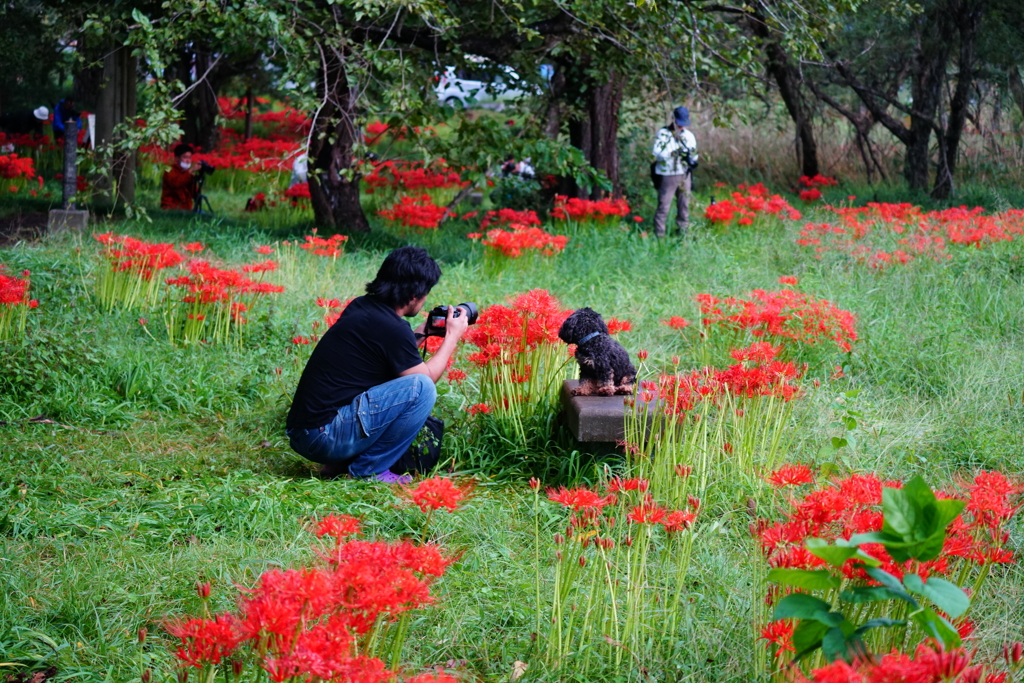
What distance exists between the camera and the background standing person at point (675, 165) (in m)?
9.59

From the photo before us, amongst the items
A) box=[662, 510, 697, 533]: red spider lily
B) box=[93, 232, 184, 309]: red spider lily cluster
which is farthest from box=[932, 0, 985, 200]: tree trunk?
box=[662, 510, 697, 533]: red spider lily

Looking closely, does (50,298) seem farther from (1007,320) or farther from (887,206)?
(887,206)

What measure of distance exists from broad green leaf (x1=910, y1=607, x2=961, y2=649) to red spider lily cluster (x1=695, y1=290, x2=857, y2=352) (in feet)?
11.2

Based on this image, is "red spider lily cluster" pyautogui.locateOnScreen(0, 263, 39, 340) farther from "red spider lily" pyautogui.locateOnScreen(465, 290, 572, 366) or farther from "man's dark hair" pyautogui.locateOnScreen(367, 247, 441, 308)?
"red spider lily" pyautogui.locateOnScreen(465, 290, 572, 366)

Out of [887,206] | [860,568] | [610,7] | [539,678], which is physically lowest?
[539,678]

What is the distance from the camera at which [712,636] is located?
8.62 ft

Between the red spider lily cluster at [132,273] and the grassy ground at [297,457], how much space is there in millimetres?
147

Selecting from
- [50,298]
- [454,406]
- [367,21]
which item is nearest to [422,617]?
[454,406]

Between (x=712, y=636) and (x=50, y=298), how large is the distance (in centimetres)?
560

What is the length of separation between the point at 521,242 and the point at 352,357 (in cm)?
266

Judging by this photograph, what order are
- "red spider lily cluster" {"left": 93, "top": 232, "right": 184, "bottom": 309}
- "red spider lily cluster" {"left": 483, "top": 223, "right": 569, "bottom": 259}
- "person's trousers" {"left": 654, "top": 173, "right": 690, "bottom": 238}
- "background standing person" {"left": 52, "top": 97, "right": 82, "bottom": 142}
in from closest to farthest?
"red spider lily cluster" {"left": 93, "top": 232, "right": 184, "bottom": 309} < "red spider lily cluster" {"left": 483, "top": 223, "right": 569, "bottom": 259} < "person's trousers" {"left": 654, "top": 173, "right": 690, "bottom": 238} < "background standing person" {"left": 52, "top": 97, "right": 82, "bottom": 142}

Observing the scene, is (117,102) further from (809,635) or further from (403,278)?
(809,635)

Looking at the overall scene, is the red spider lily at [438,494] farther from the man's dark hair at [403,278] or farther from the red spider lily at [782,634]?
the man's dark hair at [403,278]

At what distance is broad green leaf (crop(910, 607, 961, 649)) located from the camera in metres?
1.58
